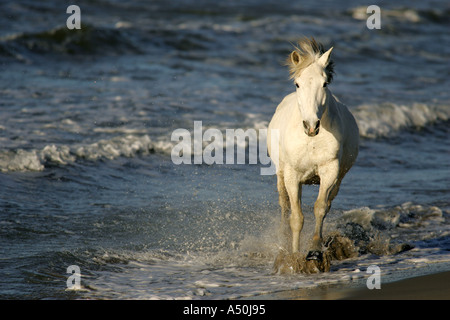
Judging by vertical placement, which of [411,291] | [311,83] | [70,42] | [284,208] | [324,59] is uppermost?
[70,42]

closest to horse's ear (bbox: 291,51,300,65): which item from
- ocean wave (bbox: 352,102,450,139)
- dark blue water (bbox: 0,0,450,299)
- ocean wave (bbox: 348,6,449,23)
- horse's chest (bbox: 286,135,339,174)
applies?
horse's chest (bbox: 286,135,339,174)

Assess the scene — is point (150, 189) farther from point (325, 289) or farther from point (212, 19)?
point (212, 19)

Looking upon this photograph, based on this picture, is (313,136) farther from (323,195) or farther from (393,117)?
(393,117)

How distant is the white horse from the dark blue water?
80 centimetres

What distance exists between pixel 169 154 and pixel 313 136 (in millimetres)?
5636

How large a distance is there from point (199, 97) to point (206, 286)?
8.89 m

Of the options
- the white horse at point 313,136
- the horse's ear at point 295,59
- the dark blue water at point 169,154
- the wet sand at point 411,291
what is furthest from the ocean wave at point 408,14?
the wet sand at point 411,291

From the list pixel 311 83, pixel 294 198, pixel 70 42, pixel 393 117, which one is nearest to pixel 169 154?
pixel 294 198

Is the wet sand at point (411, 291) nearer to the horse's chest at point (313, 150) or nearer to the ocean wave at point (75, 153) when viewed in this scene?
the horse's chest at point (313, 150)

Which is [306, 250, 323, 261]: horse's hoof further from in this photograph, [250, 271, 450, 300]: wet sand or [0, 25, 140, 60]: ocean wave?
[0, 25, 140, 60]: ocean wave

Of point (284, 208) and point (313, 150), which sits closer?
point (313, 150)

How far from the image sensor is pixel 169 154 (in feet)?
35.6

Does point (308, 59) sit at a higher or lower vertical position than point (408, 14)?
lower

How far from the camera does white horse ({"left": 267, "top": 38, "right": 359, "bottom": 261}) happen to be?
537 centimetres
